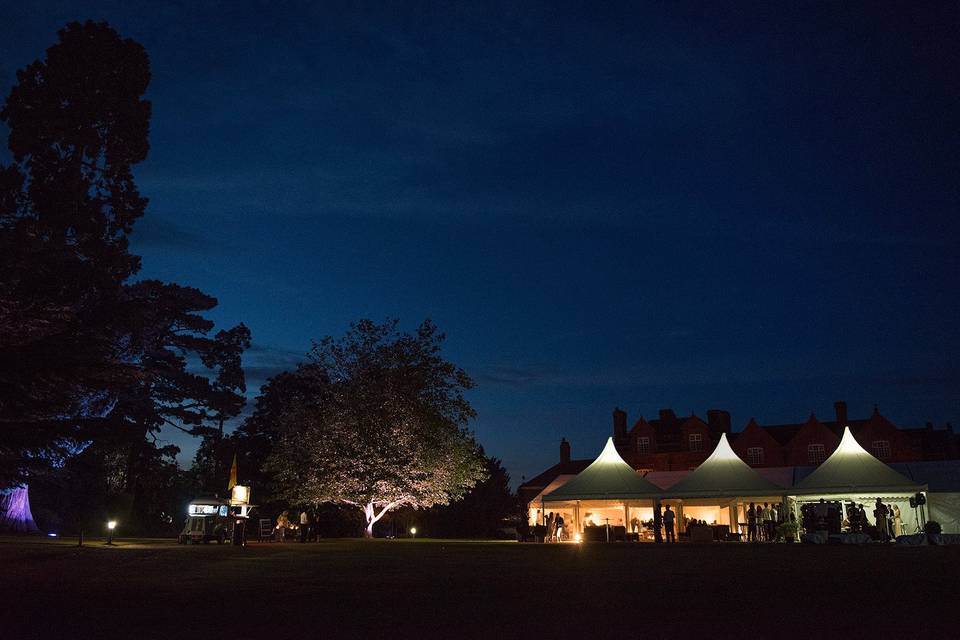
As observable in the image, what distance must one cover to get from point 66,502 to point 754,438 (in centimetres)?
4081

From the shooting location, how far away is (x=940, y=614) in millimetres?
6688

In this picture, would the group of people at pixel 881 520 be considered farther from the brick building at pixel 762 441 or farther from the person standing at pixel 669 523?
the brick building at pixel 762 441

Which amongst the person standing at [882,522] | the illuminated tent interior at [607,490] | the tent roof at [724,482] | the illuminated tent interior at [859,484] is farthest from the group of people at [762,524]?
the illuminated tent interior at [607,490]

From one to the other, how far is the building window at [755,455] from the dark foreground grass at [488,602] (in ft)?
126

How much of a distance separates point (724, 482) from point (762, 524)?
230 cm

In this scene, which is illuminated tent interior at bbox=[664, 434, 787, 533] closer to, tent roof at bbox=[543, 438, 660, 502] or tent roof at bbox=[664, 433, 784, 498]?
tent roof at bbox=[664, 433, 784, 498]

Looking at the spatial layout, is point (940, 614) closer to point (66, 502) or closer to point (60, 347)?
point (60, 347)

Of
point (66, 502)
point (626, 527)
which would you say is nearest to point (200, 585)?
point (626, 527)

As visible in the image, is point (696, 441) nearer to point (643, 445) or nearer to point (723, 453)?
point (643, 445)

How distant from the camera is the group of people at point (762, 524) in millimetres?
31125

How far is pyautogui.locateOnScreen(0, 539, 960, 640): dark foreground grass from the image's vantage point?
5.95 metres

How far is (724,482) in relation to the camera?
32969mm

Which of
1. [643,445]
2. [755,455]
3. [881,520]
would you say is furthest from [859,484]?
[643,445]

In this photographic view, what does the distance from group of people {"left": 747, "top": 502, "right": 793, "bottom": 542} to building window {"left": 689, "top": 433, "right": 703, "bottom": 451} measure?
17229 millimetres
